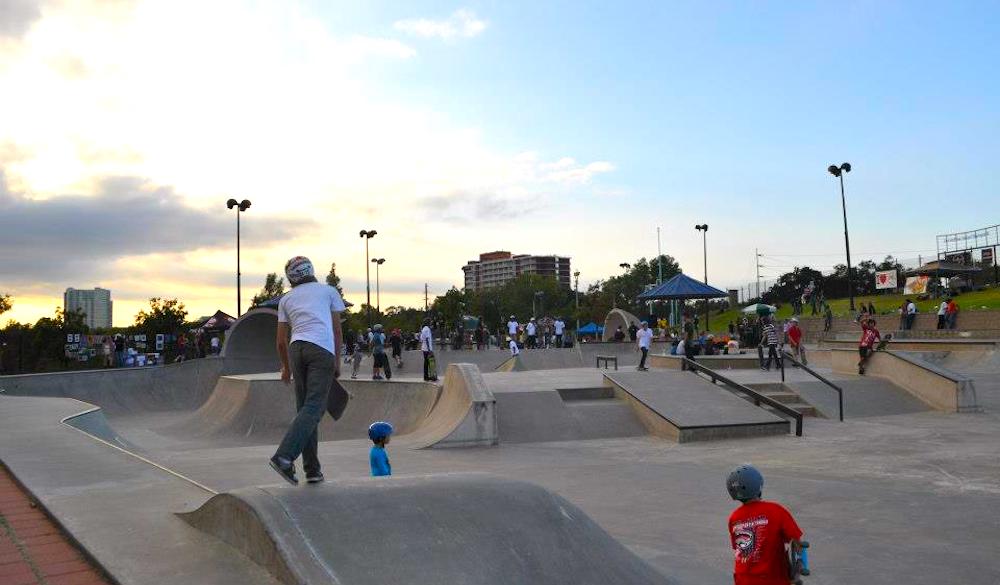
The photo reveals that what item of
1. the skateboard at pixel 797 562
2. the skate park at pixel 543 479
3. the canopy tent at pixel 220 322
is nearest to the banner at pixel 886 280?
the skate park at pixel 543 479

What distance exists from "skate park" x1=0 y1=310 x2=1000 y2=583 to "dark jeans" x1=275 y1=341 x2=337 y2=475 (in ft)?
1.35

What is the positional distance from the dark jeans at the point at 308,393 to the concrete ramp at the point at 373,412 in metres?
7.59

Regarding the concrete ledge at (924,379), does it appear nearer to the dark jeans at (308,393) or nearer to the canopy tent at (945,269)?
the dark jeans at (308,393)

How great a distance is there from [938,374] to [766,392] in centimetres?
348

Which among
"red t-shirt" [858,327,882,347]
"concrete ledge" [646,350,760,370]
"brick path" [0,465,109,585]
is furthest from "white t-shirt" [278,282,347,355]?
"concrete ledge" [646,350,760,370]

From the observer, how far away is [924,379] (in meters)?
16.6

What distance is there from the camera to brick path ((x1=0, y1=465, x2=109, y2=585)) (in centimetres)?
388

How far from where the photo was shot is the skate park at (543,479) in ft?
13.4

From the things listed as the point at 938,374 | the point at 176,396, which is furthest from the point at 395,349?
the point at 938,374

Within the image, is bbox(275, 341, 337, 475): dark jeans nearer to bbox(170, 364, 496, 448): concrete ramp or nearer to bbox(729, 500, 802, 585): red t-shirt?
bbox(729, 500, 802, 585): red t-shirt

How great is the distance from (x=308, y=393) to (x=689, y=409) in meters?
10.2

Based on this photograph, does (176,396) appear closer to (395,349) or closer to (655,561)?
(395,349)

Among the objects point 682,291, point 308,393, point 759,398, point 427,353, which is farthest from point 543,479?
point 682,291

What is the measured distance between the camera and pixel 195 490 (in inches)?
238
